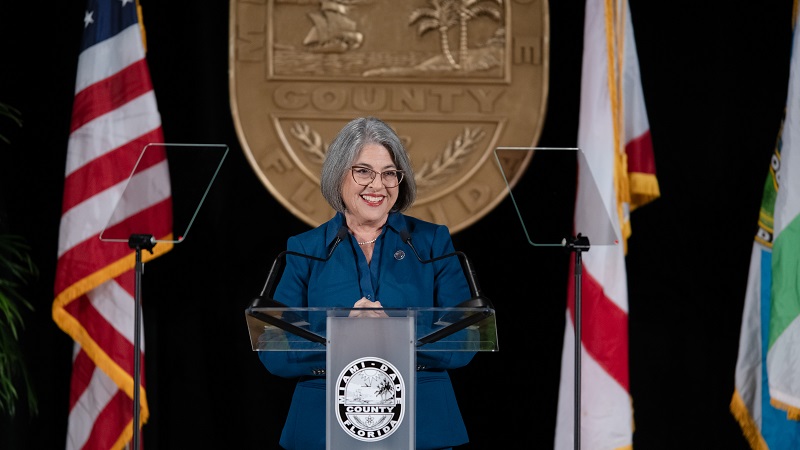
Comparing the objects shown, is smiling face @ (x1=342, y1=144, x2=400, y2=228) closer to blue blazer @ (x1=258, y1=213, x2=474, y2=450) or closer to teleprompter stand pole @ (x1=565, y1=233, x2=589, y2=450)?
blue blazer @ (x1=258, y1=213, x2=474, y2=450)

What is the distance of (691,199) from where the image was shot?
13.3 feet

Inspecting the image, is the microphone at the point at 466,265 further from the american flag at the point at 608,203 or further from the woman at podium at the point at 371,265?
the american flag at the point at 608,203

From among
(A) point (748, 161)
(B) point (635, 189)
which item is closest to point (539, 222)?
(B) point (635, 189)

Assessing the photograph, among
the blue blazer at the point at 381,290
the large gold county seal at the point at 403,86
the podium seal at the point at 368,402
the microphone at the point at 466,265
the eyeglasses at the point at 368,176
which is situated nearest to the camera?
the podium seal at the point at 368,402

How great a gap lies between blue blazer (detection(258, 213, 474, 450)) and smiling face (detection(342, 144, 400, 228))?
2.7 inches

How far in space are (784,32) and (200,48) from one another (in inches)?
92.9

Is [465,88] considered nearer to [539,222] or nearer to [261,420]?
[539,222]

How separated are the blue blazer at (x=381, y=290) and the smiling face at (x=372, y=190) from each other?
69 millimetres

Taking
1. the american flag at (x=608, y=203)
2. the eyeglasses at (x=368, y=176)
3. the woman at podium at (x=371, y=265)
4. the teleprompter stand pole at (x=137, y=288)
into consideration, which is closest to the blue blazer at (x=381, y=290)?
the woman at podium at (x=371, y=265)

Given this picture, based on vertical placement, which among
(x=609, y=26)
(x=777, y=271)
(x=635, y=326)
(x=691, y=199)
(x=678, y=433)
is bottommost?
(x=678, y=433)

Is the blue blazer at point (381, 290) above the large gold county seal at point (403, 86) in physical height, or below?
below

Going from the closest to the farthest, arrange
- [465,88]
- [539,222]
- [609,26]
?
[539,222], [609,26], [465,88]

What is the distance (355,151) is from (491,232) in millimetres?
1652

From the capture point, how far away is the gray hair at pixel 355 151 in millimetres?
2516
